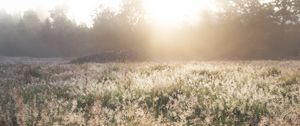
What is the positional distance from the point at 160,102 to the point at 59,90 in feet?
12.1

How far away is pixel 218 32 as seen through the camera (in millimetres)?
51406

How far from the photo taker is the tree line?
161 ft

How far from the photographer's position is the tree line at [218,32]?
1928 inches

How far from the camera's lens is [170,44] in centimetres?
5278

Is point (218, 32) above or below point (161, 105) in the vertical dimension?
above

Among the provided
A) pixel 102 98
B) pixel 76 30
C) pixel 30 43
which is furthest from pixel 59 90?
pixel 30 43

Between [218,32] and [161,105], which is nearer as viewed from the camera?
[161,105]

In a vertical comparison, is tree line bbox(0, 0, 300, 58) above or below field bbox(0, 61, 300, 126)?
above

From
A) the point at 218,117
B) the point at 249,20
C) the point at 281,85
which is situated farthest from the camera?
the point at 249,20

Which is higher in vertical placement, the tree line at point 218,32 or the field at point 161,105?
the tree line at point 218,32

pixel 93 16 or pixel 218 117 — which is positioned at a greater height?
pixel 93 16

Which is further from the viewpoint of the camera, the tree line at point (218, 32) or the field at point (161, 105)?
the tree line at point (218, 32)

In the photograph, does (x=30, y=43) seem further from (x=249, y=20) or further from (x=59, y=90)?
(x=59, y=90)

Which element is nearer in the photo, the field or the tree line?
the field
